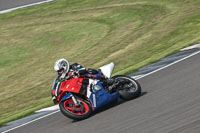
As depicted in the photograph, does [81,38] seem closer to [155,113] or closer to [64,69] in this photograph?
[64,69]

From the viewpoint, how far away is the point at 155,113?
750cm

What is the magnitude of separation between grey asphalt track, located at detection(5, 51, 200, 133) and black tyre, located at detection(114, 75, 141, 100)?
0.14 metres

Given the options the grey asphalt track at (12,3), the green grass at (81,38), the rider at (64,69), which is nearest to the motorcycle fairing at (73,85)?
the rider at (64,69)

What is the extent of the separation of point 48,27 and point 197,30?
9.46m

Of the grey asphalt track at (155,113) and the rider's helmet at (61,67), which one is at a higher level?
the rider's helmet at (61,67)

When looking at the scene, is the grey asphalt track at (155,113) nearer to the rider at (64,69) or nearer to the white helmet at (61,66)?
the rider at (64,69)

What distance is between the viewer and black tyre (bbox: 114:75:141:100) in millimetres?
8859

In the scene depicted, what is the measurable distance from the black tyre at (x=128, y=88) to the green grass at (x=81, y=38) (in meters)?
3.26

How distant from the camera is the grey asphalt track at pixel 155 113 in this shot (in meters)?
6.78

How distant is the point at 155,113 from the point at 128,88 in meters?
1.61

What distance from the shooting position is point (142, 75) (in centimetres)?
1135

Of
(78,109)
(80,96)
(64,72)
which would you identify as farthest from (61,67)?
(78,109)

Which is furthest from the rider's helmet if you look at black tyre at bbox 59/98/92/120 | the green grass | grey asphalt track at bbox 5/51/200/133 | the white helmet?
the green grass

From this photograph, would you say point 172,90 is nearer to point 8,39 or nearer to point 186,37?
point 186,37
